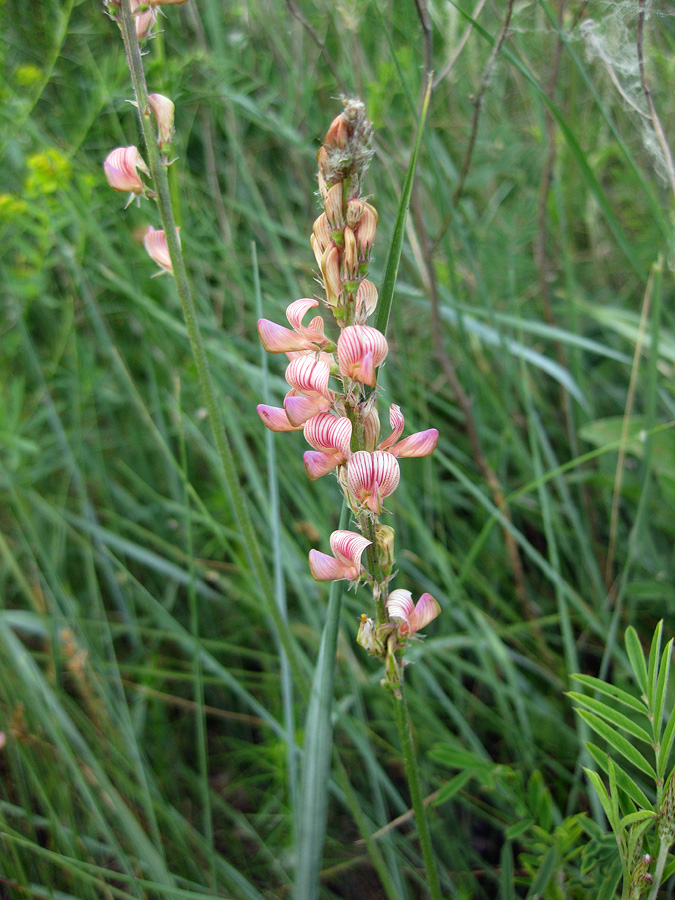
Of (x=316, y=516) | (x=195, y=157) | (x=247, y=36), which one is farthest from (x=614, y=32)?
A: (x=195, y=157)

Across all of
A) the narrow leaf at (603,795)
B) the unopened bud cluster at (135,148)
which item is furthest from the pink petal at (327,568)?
the unopened bud cluster at (135,148)

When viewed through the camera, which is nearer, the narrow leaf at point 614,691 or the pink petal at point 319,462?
the pink petal at point 319,462

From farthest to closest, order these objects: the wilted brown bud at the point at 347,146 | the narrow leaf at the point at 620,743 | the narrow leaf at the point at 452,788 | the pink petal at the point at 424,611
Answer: the narrow leaf at the point at 452,788 < the narrow leaf at the point at 620,743 < the pink petal at the point at 424,611 < the wilted brown bud at the point at 347,146

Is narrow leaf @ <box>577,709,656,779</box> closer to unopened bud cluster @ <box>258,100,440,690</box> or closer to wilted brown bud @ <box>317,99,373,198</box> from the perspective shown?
unopened bud cluster @ <box>258,100,440,690</box>

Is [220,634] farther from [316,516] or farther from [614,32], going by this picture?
[614,32]

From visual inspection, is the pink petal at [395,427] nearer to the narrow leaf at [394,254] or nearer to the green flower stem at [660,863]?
the narrow leaf at [394,254]

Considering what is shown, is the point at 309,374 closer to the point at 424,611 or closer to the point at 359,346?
the point at 359,346
